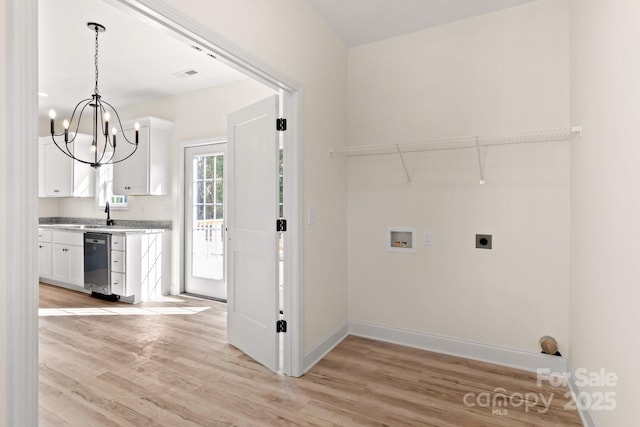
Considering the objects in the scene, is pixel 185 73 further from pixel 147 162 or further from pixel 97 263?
pixel 97 263

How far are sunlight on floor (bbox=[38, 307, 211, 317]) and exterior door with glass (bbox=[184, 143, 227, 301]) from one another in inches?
21.8

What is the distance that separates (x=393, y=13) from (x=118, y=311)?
14.3 ft

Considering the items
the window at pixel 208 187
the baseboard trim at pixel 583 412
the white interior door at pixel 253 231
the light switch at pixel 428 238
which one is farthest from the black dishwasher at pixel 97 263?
the baseboard trim at pixel 583 412

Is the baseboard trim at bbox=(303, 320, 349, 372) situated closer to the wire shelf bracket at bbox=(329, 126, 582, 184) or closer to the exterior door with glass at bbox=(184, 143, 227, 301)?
the wire shelf bracket at bbox=(329, 126, 582, 184)

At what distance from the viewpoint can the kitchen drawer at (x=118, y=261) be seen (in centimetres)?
446

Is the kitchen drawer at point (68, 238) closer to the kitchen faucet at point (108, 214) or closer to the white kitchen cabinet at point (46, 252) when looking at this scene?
the white kitchen cabinet at point (46, 252)

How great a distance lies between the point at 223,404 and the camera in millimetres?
2143

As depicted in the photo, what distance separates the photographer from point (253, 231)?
276 centimetres

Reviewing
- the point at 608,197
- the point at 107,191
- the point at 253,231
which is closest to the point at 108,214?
the point at 107,191

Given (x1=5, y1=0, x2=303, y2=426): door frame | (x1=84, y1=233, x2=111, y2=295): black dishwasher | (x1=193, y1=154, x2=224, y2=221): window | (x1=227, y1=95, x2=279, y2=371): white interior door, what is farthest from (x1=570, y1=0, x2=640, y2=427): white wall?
(x1=84, y1=233, x2=111, y2=295): black dishwasher

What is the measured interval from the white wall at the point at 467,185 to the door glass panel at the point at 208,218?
209cm

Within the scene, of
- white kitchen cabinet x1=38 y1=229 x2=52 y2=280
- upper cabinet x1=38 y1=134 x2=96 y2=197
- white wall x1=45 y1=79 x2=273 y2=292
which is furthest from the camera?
upper cabinet x1=38 y1=134 x2=96 y2=197

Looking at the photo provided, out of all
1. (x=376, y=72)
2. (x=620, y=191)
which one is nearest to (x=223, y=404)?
(x=620, y=191)

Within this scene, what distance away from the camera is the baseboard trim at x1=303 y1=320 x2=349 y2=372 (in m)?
2.64
